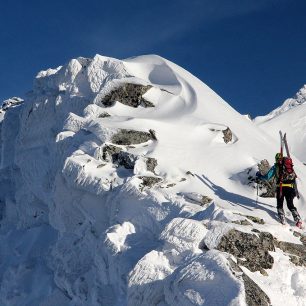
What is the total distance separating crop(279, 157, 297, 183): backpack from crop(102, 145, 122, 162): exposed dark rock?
6072 mm

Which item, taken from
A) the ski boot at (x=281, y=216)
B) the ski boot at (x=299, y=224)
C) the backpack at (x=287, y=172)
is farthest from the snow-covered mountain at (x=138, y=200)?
the backpack at (x=287, y=172)

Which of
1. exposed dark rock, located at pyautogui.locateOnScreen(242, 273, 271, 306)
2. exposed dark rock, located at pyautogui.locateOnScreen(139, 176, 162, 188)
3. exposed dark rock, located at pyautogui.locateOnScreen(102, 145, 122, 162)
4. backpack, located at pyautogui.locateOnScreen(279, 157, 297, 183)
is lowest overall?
exposed dark rock, located at pyautogui.locateOnScreen(242, 273, 271, 306)

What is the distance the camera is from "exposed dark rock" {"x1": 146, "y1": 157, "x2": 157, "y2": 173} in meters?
17.6

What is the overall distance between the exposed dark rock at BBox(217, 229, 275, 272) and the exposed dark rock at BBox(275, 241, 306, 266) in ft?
1.65

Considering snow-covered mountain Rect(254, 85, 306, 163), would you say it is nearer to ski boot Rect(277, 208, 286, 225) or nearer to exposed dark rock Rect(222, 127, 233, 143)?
exposed dark rock Rect(222, 127, 233, 143)

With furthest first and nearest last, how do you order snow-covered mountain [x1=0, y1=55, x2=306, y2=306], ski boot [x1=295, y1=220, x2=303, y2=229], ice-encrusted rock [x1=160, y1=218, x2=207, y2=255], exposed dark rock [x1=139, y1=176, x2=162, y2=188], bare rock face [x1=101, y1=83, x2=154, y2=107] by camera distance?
bare rock face [x1=101, y1=83, x2=154, y2=107] → exposed dark rock [x1=139, y1=176, x2=162, y2=188] → ski boot [x1=295, y1=220, x2=303, y2=229] → ice-encrusted rock [x1=160, y1=218, x2=207, y2=255] → snow-covered mountain [x1=0, y1=55, x2=306, y2=306]

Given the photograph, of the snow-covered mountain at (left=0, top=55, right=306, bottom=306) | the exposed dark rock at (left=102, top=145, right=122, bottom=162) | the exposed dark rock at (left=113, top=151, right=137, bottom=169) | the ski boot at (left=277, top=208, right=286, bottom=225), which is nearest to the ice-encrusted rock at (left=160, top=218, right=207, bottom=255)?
the snow-covered mountain at (left=0, top=55, right=306, bottom=306)

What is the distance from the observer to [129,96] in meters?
23.0

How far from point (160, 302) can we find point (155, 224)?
326 centimetres

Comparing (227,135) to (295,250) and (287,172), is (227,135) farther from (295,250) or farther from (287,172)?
(295,250)

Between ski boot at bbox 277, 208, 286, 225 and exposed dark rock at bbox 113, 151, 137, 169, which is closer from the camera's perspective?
ski boot at bbox 277, 208, 286, 225

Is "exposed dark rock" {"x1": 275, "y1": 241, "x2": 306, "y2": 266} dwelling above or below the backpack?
below

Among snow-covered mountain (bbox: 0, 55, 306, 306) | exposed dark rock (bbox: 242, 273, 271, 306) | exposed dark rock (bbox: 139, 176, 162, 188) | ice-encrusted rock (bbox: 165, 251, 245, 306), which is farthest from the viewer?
exposed dark rock (bbox: 139, 176, 162, 188)

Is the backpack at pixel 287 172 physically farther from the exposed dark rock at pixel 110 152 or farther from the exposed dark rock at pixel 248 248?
the exposed dark rock at pixel 110 152
